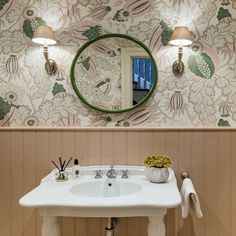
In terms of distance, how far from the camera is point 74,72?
1.87 meters

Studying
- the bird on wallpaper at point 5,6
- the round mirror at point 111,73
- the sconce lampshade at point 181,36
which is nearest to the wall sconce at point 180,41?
the sconce lampshade at point 181,36

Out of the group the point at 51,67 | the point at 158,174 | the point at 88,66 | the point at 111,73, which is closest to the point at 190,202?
the point at 158,174

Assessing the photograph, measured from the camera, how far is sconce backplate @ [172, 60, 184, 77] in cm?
184

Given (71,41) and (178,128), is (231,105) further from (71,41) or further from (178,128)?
(71,41)

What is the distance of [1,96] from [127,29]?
3.25 ft

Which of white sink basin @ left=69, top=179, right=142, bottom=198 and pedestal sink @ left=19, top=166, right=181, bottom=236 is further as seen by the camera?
white sink basin @ left=69, top=179, right=142, bottom=198

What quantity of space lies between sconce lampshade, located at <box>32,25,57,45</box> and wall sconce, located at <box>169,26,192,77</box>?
0.79 meters

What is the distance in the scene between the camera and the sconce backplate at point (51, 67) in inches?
73.7

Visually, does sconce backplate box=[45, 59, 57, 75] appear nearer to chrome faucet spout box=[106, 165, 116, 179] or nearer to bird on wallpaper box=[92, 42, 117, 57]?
bird on wallpaper box=[92, 42, 117, 57]

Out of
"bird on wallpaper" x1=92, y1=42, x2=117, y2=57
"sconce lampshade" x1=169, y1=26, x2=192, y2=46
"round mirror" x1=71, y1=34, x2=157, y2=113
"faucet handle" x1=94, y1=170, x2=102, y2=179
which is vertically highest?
"sconce lampshade" x1=169, y1=26, x2=192, y2=46

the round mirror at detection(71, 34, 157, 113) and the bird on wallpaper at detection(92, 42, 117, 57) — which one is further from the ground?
the bird on wallpaper at detection(92, 42, 117, 57)

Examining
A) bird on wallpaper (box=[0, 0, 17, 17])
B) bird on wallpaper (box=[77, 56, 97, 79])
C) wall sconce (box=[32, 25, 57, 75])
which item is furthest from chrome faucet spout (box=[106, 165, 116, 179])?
bird on wallpaper (box=[0, 0, 17, 17])

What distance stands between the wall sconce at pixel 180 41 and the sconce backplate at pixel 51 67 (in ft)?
2.63

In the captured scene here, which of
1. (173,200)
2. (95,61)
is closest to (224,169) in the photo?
(173,200)
